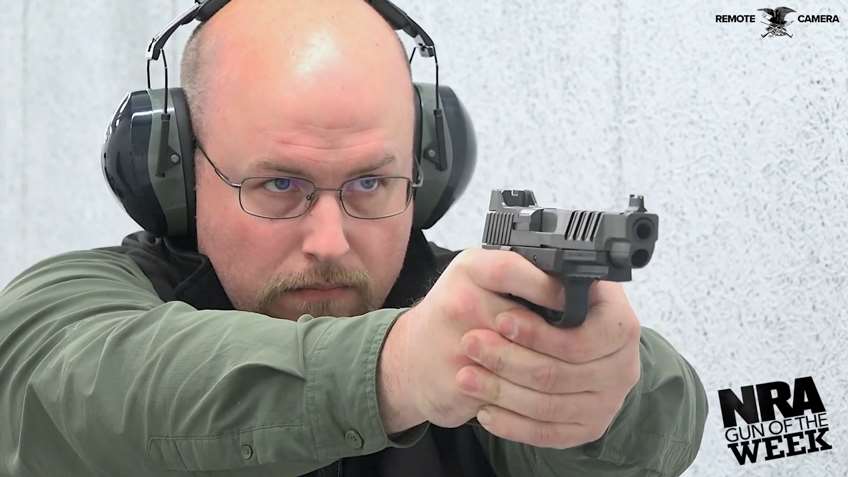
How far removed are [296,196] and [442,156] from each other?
0.78ft

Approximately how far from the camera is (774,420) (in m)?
1.70

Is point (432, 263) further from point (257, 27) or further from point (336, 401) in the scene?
point (336, 401)

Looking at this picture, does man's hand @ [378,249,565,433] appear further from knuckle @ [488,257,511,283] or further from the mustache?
the mustache

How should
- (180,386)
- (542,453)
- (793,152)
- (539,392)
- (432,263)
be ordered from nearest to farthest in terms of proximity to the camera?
1. (539,392)
2. (180,386)
3. (542,453)
4. (432,263)
5. (793,152)

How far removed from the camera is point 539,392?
0.71 metres

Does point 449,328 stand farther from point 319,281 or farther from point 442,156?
point 442,156

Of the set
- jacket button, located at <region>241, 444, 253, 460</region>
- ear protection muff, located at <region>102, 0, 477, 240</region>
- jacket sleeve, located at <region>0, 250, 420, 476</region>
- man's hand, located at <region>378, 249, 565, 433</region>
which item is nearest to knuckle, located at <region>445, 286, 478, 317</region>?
man's hand, located at <region>378, 249, 565, 433</region>

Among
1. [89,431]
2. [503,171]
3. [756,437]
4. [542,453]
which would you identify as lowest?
[756,437]

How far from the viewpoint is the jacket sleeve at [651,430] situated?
0.97m

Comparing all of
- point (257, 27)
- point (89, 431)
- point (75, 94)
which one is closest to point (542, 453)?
point (89, 431)

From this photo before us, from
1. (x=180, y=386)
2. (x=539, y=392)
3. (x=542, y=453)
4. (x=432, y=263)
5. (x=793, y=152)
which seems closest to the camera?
(x=539, y=392)

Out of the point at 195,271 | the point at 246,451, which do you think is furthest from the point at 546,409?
the point at 195,271

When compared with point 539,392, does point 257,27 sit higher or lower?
higher

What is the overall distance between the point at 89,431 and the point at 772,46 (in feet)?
4.32
